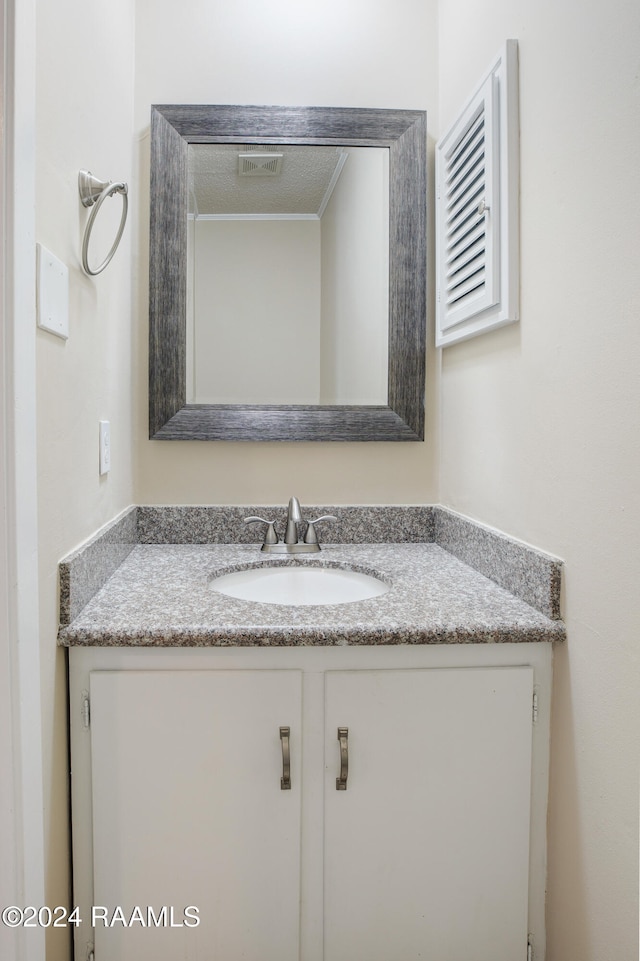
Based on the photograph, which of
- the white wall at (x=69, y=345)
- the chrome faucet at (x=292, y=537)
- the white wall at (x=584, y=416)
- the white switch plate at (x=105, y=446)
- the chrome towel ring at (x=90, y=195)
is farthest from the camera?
the chrome faucet at (x=292, y=537)

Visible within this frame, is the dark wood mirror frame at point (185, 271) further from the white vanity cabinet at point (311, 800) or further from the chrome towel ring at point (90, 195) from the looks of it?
the white vanity cabinet at point (311, 800)

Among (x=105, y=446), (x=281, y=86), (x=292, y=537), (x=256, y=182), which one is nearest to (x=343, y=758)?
(x=292, y=537)

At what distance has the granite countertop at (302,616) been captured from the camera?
101cm

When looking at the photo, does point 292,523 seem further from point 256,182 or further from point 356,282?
point 256,182

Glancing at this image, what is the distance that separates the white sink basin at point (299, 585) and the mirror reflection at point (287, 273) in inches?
17.6

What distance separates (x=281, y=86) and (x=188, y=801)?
1641 millimetres

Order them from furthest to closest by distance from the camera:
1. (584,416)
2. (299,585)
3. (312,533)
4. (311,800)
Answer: (312,533)
(299,585)
(311,800)
(584,416)

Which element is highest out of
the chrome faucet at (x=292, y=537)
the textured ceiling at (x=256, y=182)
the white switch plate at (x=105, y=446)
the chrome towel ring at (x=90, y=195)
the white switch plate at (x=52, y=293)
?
the textured ceiling at (x=256, y=182)

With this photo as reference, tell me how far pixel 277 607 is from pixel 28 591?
1.38ft

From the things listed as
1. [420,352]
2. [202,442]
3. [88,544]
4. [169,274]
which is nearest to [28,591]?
[88,544]

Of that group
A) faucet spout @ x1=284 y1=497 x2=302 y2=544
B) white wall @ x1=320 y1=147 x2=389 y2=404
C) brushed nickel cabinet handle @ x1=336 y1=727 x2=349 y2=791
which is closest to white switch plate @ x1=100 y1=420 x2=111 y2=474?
faucet spout @ x1=284 y1=497 x2=302 y2=544

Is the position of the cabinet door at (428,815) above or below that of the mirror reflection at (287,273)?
below

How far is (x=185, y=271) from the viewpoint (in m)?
1.60

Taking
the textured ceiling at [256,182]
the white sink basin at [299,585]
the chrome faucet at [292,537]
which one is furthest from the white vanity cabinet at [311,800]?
the textured ceiling at [256,182]
